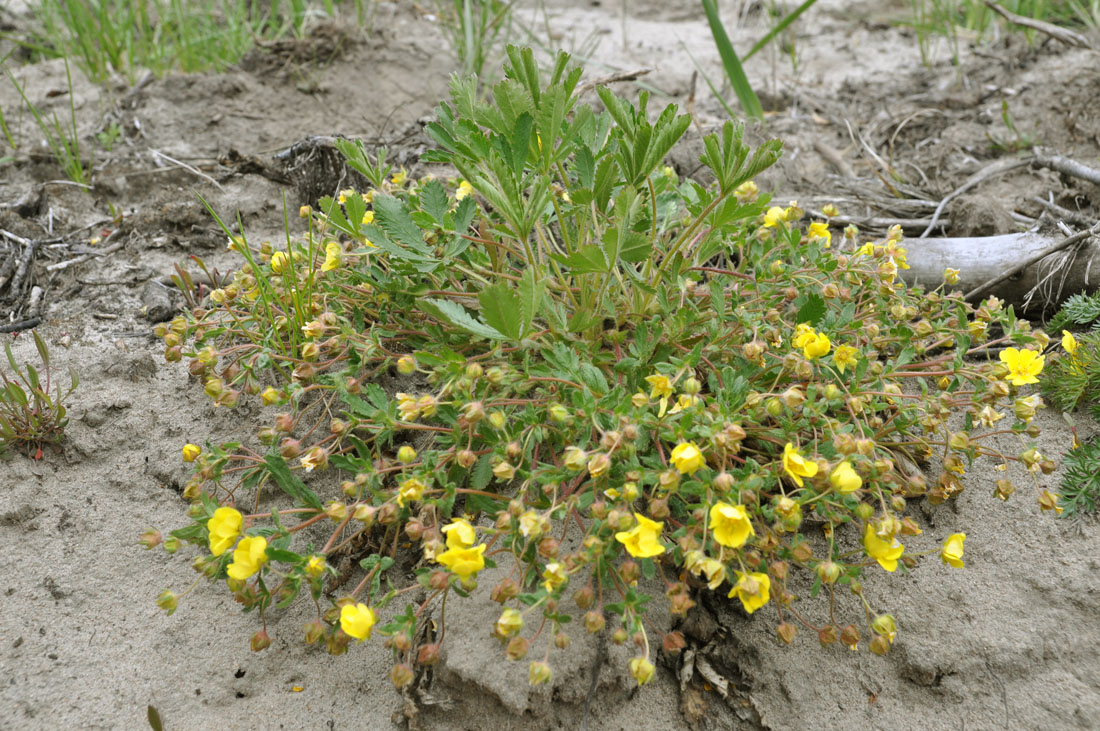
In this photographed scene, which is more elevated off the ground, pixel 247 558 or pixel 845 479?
pixel 845 479

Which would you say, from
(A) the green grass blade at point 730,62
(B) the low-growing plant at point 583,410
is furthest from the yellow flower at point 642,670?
(A) the green grass blade at point 730,62

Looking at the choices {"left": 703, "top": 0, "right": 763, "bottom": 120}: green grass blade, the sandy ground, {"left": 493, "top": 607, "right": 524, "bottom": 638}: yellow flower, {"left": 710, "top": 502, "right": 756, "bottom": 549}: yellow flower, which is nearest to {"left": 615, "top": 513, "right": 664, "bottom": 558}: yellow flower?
{"left": 710, "top": 502, "right": 756, "bottom": 549}: yellow flower

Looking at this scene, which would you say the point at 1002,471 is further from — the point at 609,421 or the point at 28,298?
the point at 28,298

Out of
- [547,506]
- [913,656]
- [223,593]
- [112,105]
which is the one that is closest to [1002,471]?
[913,656]

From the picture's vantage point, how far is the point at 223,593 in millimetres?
1839

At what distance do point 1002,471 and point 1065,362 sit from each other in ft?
1.31

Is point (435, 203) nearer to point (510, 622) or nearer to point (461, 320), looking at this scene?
point (461, 320)

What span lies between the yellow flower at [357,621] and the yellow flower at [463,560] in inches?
6.9

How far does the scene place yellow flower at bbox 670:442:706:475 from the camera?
1477mm

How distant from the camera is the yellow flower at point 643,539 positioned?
144 cm

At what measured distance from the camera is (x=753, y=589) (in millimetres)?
1458

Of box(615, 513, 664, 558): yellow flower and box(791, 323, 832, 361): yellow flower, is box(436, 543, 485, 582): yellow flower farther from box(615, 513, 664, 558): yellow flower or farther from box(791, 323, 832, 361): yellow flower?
box(791, 323, 832, 361): yellow flower

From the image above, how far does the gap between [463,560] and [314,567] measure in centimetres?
33

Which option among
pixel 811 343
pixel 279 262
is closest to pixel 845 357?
pixel 811 343
